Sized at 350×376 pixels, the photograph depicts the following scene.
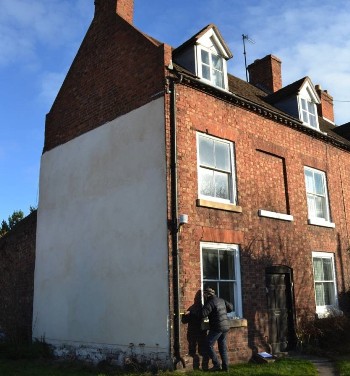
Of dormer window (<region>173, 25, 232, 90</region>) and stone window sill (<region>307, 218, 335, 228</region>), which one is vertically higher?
dormer window (<region>173, 25, 232, 90</region>)

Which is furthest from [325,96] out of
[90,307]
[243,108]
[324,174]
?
[90,307]

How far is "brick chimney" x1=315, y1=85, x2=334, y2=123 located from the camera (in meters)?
22.4

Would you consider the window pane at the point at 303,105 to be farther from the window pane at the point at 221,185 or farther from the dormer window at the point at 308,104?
the window pane at the point at 221,185

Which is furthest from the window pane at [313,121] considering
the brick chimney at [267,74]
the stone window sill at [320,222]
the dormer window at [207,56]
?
the dormer window at [207,56]

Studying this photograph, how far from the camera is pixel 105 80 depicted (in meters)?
13.6

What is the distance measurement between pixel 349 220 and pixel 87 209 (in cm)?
968

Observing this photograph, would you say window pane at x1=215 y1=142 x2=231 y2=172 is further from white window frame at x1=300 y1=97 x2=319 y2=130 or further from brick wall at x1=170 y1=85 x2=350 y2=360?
white window frame at x1=300 y1=97 x2=319 y2=130

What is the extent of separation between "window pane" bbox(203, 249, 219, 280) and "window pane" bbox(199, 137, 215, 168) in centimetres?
233

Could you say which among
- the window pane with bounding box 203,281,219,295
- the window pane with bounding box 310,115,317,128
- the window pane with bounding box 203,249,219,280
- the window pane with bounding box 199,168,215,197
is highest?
the window pane with bounding box 310,115,317,128

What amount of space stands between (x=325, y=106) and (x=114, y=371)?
17.8 meters

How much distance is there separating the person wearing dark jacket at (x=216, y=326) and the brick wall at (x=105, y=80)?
17.9ft

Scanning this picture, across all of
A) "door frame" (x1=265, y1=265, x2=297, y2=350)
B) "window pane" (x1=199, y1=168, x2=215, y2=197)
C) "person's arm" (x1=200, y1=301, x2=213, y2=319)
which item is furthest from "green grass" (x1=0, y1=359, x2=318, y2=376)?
"window pane" (x1=199, y1=168, x2=215, y2=197)

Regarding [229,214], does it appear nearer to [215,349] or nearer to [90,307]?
[215,349]

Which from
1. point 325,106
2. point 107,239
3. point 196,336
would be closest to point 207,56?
point 107,239
